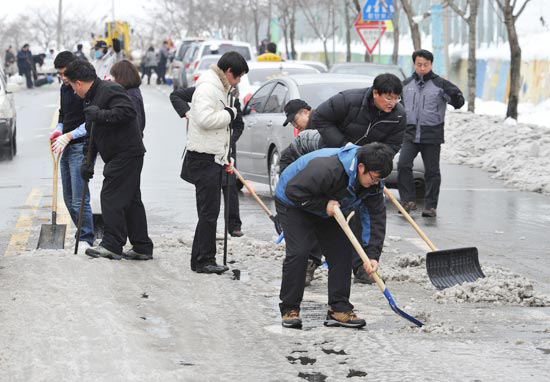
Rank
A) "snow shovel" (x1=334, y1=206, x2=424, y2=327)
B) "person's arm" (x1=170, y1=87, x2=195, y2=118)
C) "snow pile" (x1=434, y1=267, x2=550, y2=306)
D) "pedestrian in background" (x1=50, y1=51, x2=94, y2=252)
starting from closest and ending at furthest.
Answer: "snow shovel" (x1=334, y1=206, x2=424, y2=327)
"snow pile" (x1=434, y1=267, x2=550, y2=306)
"pedestrian in background" (x1=50, y1=51, x2=94, y2=252)
"person's arm" (x1=170, y1=87, x2=195, y2=118)

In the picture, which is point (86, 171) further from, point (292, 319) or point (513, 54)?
point (513, 54)

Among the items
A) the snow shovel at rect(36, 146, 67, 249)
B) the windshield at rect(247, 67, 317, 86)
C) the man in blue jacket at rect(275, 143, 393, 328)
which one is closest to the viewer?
the man in blue jacket at rect(275, 143, 393, 328)

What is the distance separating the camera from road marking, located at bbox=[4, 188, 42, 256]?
34.4 feet

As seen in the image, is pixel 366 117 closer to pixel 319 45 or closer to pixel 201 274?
pixel 201 274

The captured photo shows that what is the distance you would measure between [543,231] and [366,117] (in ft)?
12.0

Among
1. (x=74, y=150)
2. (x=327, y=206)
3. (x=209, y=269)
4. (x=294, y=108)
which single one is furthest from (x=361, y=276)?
(x=74, y=150)

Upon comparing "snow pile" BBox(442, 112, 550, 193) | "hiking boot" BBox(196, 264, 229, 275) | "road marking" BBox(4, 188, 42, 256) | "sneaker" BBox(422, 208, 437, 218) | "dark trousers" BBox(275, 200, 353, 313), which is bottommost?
"snow pile" BBox(442, 112, 550, 193)

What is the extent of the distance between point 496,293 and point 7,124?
1284 cm

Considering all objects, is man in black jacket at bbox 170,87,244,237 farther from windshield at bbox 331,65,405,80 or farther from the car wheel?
windshield at bbox 331,65,405,80

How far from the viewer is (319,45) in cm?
7275

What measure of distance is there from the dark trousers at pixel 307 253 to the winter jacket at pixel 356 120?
5.55ft

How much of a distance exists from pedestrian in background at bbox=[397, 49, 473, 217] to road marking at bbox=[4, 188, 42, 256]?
13.5ft

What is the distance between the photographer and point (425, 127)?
1312 cm

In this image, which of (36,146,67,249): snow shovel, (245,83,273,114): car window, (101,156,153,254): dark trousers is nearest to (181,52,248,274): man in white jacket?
(101,156,153,254): dark trousers
